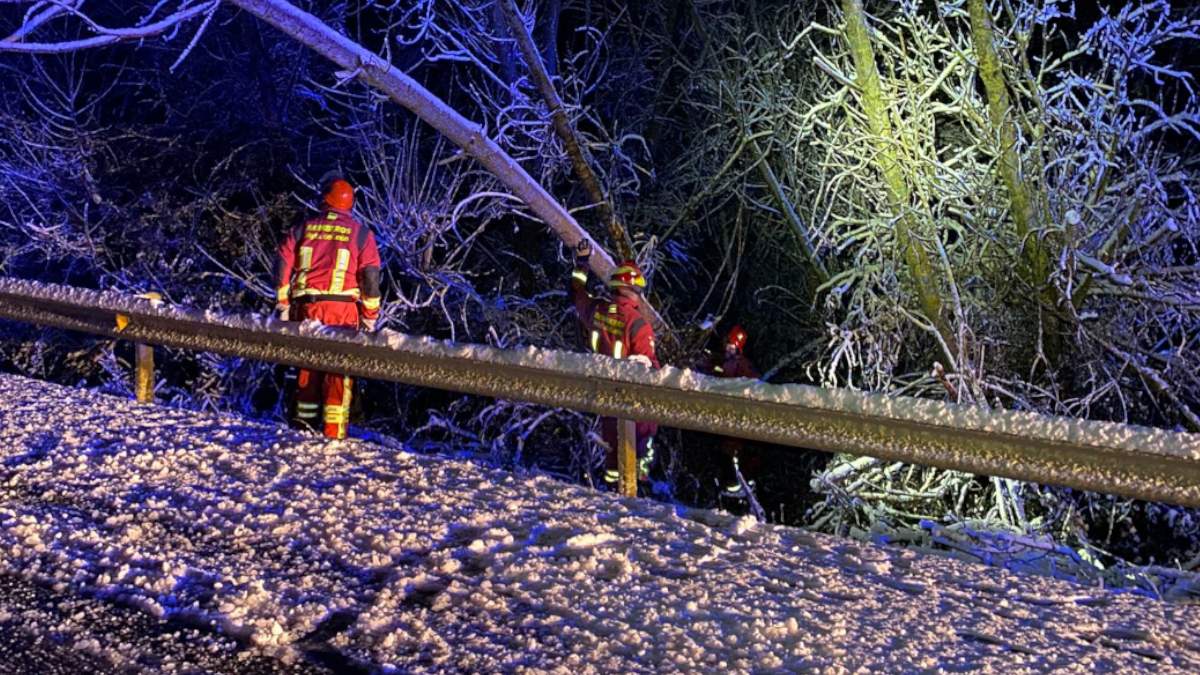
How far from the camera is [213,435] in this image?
5.27 metres

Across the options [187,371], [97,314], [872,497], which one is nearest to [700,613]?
[97,314]

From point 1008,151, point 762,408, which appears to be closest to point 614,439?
point 1008,151

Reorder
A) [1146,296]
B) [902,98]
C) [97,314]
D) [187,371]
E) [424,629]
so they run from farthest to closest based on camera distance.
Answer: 1. [187,371]
2. [902,98]
3. [1146,296]
4. [97,314]
5. [424,629]

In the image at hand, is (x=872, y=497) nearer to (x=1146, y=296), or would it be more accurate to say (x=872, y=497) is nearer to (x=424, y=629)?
(x=1146, y=296)

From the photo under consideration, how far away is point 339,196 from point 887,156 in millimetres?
4784

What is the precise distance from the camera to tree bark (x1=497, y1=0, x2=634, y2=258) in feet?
37.8

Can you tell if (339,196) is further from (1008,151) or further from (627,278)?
(1008,151)

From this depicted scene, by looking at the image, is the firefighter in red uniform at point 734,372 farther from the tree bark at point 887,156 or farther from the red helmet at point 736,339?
the tree bark at point 887,156

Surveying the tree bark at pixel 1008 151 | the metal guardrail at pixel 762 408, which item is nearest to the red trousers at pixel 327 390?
the metal guardrail at pixel 762 408

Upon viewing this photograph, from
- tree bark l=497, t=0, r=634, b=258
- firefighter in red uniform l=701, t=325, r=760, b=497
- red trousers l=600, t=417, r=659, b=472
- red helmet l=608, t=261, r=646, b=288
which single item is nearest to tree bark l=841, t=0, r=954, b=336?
firefighter in red uniform l=701, t=325, r=760, b=497

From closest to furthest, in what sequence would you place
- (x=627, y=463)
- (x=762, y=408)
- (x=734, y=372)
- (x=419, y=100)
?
(x=762, y=408)
(x=627, y=463)
(x=419, y=100)
(x=734, y=372)

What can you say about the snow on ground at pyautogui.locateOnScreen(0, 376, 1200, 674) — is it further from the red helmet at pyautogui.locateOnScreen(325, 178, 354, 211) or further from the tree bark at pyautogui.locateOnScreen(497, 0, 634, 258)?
the tree bark at pyautogui.locateOnScreen(497, 0, 634, 258)

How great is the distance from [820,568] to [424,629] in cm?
131

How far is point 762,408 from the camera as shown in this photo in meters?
3.89
